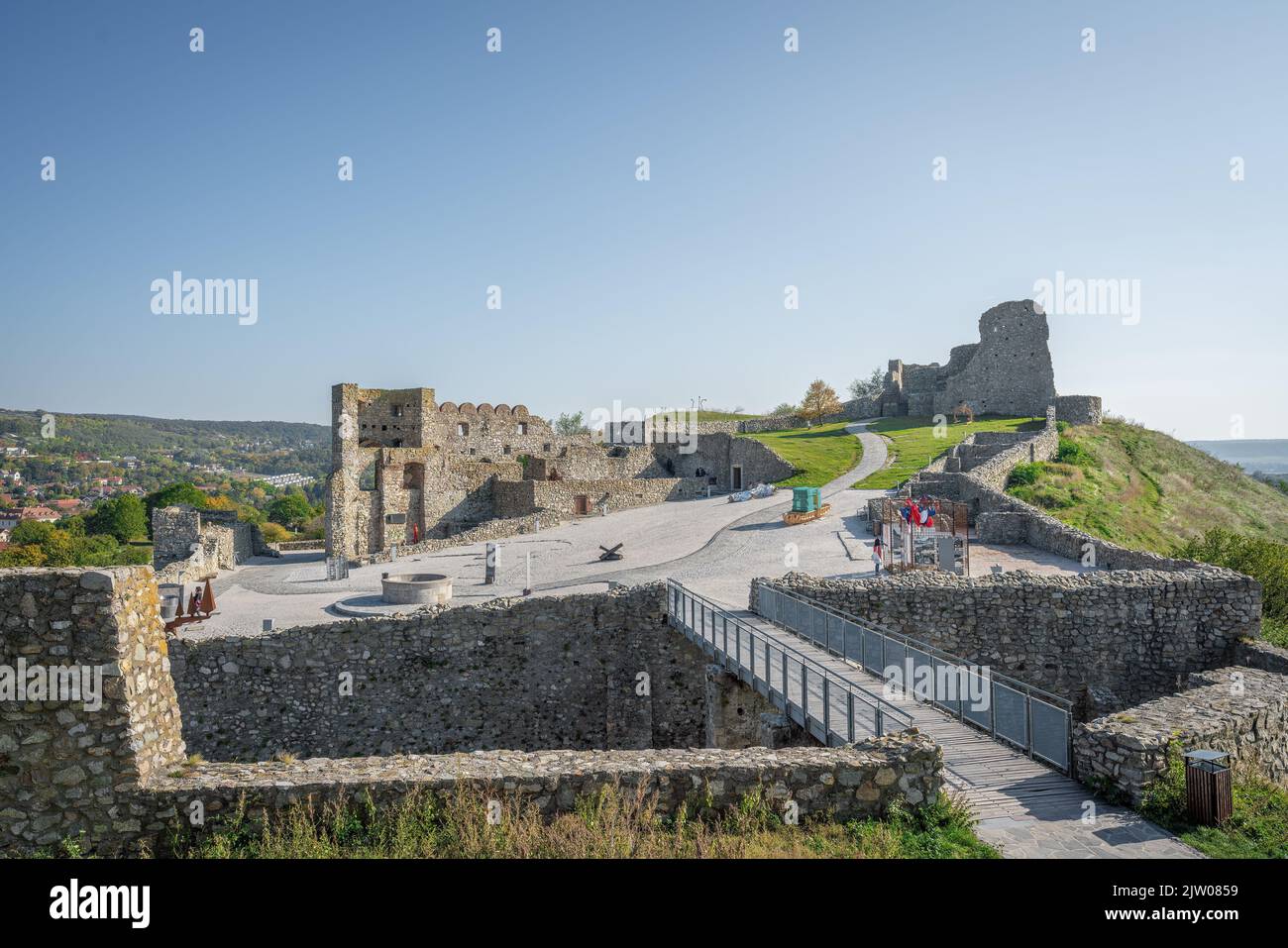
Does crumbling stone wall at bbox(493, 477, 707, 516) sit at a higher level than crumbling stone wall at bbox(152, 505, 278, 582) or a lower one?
higher

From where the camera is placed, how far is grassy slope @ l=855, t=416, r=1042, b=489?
3778cm

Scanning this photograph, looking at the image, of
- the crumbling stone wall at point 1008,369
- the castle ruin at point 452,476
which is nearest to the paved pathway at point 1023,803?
the castle ruin at point 452,476

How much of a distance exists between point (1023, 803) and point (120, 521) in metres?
86.4

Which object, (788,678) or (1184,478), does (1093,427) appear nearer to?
(1184,478)

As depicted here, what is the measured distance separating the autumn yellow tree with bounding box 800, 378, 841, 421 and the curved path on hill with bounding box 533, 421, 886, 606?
2092cm

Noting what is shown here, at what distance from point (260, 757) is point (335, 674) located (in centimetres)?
177

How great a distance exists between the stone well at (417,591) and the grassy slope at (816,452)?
76.2ft

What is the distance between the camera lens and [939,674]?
38.3 feet

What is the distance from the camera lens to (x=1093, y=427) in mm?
42281

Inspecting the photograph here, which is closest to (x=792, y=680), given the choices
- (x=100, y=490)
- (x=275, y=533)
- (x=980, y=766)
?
(x=980, y=766)

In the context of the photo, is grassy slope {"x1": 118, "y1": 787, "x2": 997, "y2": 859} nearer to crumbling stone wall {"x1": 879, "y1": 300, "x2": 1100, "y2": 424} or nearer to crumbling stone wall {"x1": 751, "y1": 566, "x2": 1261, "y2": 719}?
crumbling stone wall {"x1": 751, "y1": 566, "x2": 1261, "y2": 719}

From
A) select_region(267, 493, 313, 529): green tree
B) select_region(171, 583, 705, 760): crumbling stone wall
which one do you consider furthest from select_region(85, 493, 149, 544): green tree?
select_region(171, 583, 705, 760): crumbling stone wall
